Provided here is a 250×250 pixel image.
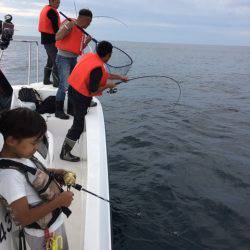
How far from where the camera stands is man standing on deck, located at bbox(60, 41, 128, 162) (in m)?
4.83

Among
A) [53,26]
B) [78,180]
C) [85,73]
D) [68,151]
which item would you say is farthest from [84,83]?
[53,26]

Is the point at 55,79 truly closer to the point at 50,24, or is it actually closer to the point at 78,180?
the point at 50,24

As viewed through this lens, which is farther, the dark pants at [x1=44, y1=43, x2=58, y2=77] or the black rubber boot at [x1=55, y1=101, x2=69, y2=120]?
the dark pants at [x1=44, y1=43, x2=58, y2=77]

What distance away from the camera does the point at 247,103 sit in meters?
16.7

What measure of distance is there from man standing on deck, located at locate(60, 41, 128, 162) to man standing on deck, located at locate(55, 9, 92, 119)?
108 cm

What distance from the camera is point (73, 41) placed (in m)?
6.16

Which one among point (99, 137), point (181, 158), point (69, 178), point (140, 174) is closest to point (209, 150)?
point (181, 158)

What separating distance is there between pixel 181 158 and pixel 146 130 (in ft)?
9.92

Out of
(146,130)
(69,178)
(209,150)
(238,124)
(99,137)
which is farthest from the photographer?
(238,124)

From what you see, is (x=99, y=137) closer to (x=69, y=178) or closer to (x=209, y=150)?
(x=69, y=178)

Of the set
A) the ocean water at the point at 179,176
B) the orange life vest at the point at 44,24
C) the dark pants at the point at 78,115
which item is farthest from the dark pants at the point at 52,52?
the dark pants at the point at 78,115

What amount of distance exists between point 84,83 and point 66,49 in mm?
1522

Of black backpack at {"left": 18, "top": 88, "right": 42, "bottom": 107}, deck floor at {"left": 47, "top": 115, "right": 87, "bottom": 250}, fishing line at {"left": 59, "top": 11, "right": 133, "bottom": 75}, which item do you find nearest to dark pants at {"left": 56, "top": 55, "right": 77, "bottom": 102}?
deck floor at {"left": 47, "top": 115, "right": 87, "bottom": 250}

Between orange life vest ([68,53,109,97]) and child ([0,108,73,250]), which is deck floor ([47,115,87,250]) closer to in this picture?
orange life vest ([68,53,109,97])
